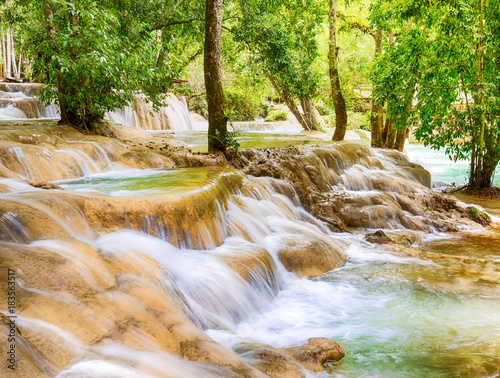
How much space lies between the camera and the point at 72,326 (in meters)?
2.58

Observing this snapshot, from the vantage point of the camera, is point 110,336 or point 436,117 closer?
point 110,336

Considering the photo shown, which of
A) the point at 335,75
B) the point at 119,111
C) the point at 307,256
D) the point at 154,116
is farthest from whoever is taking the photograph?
the point at 154,116

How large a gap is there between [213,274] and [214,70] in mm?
5625

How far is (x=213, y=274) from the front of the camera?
4.59 metres

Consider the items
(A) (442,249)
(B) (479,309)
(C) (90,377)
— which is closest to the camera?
(C) (90,377)

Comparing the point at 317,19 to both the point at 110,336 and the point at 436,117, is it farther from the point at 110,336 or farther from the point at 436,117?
the point at 110,336

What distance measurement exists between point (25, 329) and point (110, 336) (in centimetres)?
53

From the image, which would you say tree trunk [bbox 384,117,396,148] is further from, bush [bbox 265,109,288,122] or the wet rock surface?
the wet rock surface

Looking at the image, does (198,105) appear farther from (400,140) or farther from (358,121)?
(400,140)

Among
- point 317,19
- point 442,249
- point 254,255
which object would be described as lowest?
point 442,249

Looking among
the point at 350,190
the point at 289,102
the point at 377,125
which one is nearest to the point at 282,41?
the point at 350,190

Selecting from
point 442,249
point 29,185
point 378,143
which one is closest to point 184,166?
point 29,185

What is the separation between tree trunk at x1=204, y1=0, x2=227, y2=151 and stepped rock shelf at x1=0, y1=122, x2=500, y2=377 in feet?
2.46

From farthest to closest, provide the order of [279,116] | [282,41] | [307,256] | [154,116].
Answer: [279,116] < [154,116] < [282,41] < [307,256]
